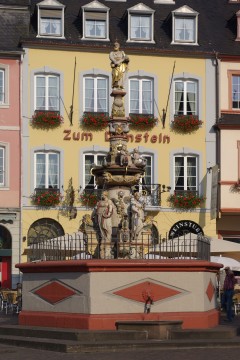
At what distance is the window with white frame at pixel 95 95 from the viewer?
143 feet

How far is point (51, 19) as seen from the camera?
43781mm

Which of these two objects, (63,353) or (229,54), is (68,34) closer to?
(229,54)

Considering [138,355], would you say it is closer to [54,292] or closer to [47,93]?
[54,292]

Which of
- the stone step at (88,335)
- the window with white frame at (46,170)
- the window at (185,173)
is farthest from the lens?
the window at (185,173)

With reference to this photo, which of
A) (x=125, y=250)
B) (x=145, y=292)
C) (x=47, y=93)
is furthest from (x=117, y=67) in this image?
(x=47, y=93)

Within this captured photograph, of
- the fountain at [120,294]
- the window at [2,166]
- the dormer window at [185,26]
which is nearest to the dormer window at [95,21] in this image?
the dormer window at [185,26]

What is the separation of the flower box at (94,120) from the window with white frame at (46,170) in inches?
71.9

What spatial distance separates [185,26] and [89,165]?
23.5 ft

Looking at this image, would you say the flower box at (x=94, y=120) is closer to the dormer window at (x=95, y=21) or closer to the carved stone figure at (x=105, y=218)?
the dormer window at (x=95, y=21)

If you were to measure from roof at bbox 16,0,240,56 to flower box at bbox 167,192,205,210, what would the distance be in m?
5.95

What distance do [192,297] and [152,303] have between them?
35.8 inches

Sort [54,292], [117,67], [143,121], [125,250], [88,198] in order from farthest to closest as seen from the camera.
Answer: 1. [143,121]
2. [88,198]
3. [117,67]
4. [125,250]
5. [54,292]

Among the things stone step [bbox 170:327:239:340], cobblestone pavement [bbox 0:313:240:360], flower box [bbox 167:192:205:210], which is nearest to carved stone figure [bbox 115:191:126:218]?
stone step [bbox 170:327:239:340]

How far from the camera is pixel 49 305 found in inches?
902
